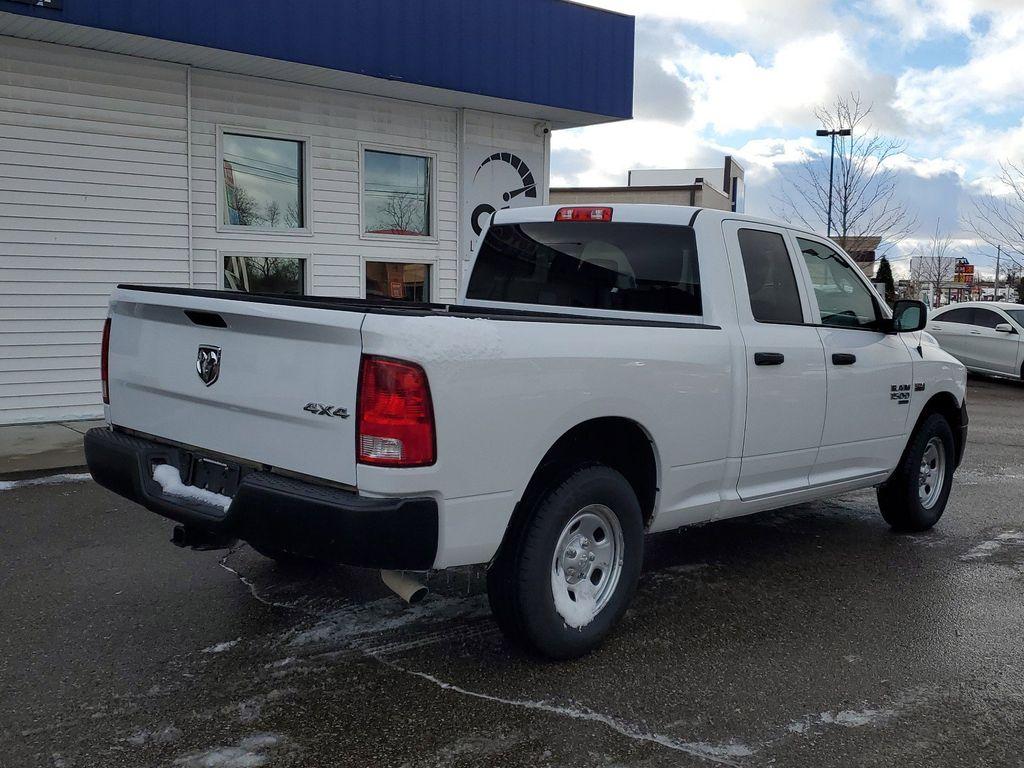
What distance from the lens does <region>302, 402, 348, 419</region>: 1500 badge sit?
128 inches

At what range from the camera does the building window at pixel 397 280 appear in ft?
40.1

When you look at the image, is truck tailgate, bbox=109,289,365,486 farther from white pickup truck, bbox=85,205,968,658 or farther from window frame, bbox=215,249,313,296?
window frame, bbox=215,249,313,296

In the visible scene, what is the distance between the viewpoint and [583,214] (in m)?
5.02

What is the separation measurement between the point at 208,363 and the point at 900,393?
415 cm

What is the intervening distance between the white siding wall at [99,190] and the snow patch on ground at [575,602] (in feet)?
25.5

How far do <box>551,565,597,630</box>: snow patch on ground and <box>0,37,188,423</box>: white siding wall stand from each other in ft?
25.5

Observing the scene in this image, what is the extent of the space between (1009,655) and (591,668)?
193 centimetres

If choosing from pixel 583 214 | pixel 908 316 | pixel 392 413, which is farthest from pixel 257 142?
pixel 392 413

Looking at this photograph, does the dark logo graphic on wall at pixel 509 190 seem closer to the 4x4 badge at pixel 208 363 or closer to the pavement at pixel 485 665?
the pavement at pixel 485 665

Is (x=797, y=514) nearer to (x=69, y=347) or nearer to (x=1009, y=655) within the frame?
(x=1009, y=655)

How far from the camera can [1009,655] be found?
14.0ft

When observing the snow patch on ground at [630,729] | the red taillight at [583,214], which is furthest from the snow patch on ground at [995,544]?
the snow patch on ground at [630,729]

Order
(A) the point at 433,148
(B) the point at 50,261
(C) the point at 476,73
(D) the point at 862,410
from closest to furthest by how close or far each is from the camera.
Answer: (D) the point at 862,410 → (B) the point at 50,261 → (C) the point at 476,73 → (A) the point at 433,148

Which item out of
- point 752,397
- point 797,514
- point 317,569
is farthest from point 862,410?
point 317,569
